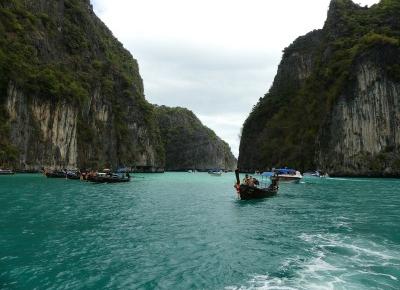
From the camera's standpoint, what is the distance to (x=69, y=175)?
254 feet

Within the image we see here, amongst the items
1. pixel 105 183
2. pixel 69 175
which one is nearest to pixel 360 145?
pixel 105 183

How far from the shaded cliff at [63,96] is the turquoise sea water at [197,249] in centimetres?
6696

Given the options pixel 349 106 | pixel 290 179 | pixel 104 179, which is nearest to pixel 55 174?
pixel 104 179

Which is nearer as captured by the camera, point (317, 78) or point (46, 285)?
point (46, 285)

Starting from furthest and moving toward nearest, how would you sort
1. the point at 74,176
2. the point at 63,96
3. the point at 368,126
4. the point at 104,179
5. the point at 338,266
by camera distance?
the point at 63,96
the point at 368,126
the point at 74,176
the point at 104,179
the point at 338,266

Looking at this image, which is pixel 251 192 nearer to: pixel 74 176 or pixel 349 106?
pixel 74 176

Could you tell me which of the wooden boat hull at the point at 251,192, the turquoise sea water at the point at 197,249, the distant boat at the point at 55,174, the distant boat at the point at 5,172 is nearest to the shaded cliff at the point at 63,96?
the distant boat at the point at 5,172

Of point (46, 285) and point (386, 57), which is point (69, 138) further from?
point (46, 285)

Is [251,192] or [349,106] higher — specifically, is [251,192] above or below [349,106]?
below

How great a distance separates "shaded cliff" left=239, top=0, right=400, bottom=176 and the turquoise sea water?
62652mm

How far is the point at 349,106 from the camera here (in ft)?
299

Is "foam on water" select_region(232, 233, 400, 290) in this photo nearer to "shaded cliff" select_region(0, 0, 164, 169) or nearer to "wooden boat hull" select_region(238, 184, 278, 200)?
"wooden boat hull" select_region(238, 184, 278, 200)

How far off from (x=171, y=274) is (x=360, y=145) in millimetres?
82075

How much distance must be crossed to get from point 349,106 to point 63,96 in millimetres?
65963
